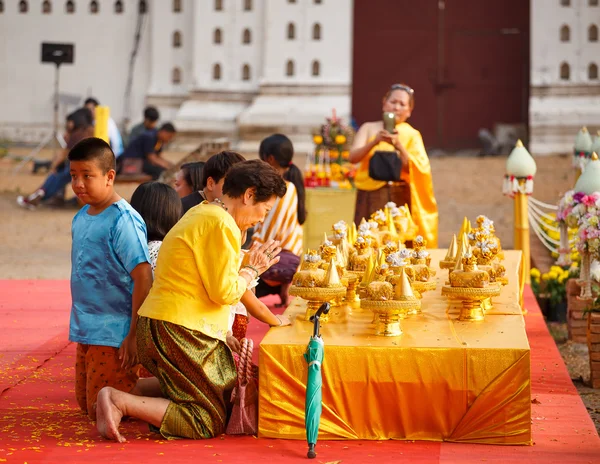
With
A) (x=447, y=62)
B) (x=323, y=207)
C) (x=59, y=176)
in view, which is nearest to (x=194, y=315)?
(x=323, y=207)

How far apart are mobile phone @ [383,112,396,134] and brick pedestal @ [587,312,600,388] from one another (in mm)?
2018

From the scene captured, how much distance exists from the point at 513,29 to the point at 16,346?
14155 millimetres

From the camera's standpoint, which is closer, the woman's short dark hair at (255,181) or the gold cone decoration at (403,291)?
the woman's short dark hair at (255,181)

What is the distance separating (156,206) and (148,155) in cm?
858

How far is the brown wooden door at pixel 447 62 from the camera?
18.7m

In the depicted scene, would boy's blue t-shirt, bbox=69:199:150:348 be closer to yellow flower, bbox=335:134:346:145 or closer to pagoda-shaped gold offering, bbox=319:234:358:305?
pagoda-shaped gold offering, bbox=319:234:358:305

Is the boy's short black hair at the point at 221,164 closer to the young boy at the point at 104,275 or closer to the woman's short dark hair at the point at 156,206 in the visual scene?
the woman's short dark hair at the point at 156,206

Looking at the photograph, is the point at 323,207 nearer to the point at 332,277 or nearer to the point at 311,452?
the point at 332,277

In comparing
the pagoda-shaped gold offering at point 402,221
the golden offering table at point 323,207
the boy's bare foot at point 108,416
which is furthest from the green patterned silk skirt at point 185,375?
the golden offering table at point 323,207

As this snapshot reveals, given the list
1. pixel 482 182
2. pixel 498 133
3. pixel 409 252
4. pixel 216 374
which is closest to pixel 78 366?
pixel 216 374

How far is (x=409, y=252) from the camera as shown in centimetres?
486

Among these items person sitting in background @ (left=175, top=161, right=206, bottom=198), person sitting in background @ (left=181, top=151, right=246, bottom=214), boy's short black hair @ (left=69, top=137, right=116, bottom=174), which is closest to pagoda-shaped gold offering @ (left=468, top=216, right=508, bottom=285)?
person sitting in background @ (left=181, top=151, right=246, bottom=214)

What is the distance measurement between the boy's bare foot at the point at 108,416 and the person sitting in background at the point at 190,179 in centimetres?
180

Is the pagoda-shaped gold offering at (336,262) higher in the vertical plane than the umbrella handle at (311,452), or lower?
higher
